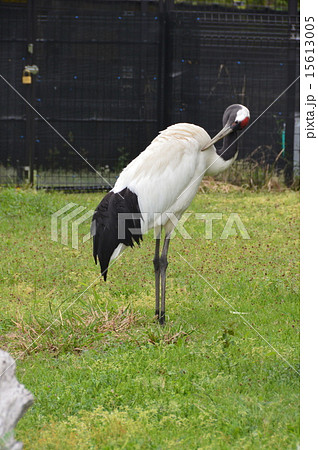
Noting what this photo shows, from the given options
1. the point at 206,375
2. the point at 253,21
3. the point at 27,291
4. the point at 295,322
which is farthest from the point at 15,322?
the point at 253,21

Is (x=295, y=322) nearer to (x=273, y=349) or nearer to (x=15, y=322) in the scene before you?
(x=273, y=349)

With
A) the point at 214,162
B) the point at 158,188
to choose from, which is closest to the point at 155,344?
the point at 158,188

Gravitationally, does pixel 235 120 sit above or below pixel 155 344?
above

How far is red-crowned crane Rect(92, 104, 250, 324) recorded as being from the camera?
525 cm

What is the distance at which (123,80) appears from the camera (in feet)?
36.8

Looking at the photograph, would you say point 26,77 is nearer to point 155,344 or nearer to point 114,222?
point 114,222

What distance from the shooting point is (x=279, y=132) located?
11891 millimetres

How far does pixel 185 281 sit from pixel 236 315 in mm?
987

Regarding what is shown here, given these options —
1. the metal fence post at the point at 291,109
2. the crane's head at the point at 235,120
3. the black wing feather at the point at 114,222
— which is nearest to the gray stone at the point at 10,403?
the black wing feather at the point at 114,222

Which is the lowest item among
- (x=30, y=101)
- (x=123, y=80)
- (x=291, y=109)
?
(x=291, y=109)

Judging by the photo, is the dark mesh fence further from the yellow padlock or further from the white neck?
the white neck

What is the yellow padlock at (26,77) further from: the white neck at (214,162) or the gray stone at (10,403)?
the gray stone at (10,403)

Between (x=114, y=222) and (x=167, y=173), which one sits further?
(x=167, y=173)

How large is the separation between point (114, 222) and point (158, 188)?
0.41 meters
